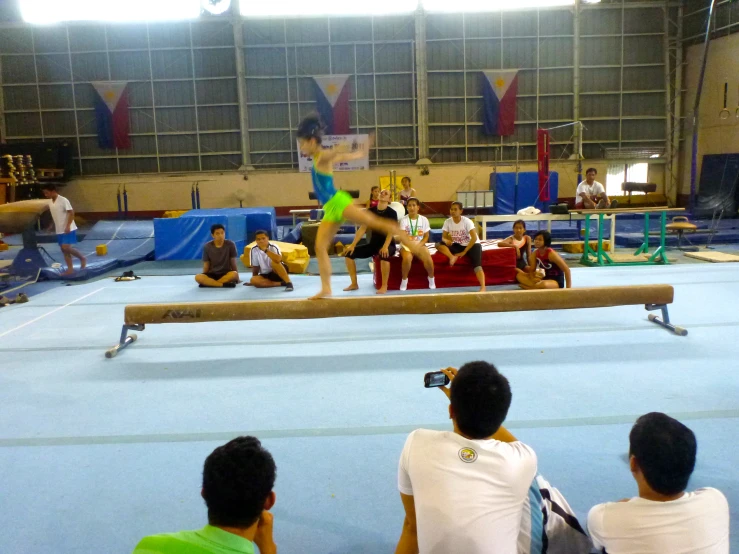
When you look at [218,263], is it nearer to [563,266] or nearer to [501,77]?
[563,266]

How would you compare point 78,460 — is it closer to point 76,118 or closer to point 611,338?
point 611,338

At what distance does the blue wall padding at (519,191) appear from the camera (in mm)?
17578

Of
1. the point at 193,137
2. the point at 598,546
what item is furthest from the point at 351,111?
the point at 598,546

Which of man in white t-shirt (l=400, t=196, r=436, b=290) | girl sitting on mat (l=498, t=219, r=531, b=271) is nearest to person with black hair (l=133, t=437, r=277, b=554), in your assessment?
man in white t-shirt (l=400, t=196, r=436, b=290)

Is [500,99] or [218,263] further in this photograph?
[500,99]

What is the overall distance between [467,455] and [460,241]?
634 cm

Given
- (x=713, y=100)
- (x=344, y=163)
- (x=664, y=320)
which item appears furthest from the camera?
(x=344, y=163)

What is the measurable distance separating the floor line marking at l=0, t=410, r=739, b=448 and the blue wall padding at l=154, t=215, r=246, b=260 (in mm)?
7979

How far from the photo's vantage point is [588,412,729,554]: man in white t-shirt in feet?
5.29

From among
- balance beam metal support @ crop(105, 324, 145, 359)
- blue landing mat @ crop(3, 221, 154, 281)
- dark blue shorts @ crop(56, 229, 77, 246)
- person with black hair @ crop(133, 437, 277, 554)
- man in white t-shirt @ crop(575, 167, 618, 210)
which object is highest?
man in white t-shirt @ crop(575, 167, 618, 210)

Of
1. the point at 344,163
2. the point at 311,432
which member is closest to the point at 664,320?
the point at 311,432

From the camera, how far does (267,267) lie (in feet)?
27.8

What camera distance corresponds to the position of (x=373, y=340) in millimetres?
5621

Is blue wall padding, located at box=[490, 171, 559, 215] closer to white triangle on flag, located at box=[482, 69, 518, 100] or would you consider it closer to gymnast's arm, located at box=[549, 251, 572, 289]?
white triangle on flag, located at box=[482, 69, 518, 100]
